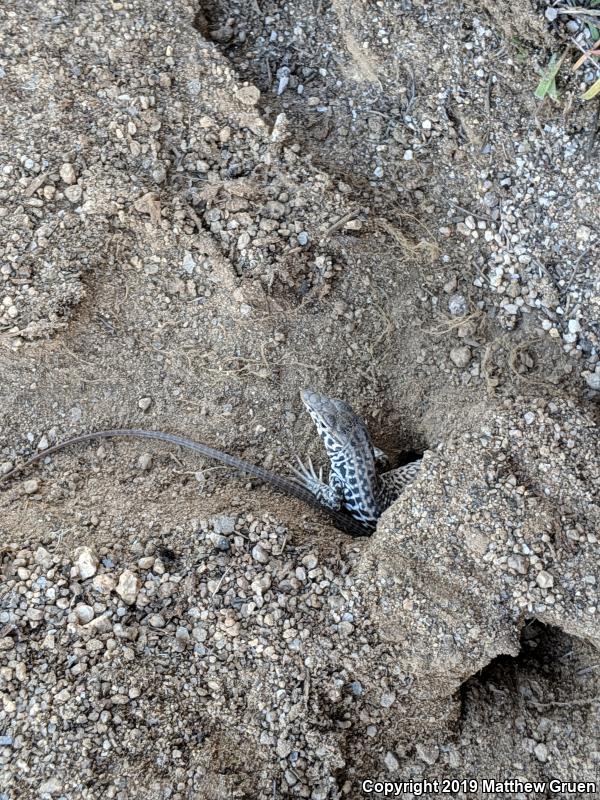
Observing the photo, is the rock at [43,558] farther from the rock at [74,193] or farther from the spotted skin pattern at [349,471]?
the rock at [74,193]

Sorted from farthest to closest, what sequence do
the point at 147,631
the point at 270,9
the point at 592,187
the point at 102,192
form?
the point at 270,9, the point at 102,192, the point at 592,187, the point at 147,631

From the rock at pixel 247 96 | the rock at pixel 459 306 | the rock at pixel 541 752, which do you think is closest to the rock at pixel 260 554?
the rock at pixel 541 752

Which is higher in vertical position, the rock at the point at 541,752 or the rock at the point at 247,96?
the rock at the point at 247,96

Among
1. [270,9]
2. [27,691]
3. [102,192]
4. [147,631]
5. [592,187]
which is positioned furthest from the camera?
[270,9]

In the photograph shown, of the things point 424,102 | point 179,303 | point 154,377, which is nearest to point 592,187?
point 424,102

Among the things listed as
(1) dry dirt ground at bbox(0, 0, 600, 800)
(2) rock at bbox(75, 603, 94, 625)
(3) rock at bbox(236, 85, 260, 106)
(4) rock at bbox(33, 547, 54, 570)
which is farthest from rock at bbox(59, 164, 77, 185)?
(2) rock at bbox(75, 603, 94, 625)

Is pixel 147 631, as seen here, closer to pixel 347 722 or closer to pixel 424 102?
pixel 347 722

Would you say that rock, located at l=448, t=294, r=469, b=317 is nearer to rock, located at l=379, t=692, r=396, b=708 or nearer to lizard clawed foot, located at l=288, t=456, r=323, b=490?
lizard clawed foot, located at l=288, t=456, r=323, b=490
